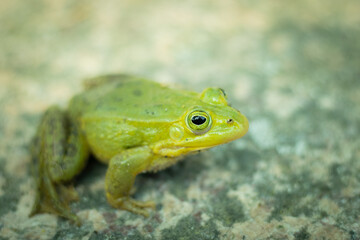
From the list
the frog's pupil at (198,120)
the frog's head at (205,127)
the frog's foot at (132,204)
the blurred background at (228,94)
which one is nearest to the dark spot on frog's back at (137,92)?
the frog's head at (205,127)

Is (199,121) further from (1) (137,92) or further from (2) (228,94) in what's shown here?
(2) (228,94)

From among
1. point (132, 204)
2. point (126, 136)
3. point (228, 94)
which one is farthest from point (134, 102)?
point (228, 94)

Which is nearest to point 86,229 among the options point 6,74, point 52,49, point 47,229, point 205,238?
point 47,229

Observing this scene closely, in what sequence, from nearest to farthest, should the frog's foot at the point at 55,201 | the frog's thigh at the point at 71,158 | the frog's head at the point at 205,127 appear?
1. the frog's head at the point at 205,127
2. the frog's foot at the point at 55,201
3. the frog's thigh at the point at 71,158

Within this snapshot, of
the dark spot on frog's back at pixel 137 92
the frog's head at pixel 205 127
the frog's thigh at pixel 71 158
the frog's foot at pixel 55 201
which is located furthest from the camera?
the dark spot on frog's back at pixel 137 92

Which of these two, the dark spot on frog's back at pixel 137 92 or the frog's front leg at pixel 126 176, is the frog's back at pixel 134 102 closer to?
the dark spot on frog's back at pixel 137 92

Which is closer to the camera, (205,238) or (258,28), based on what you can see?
(205,238)

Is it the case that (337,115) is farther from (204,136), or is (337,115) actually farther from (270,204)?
(204,136)
